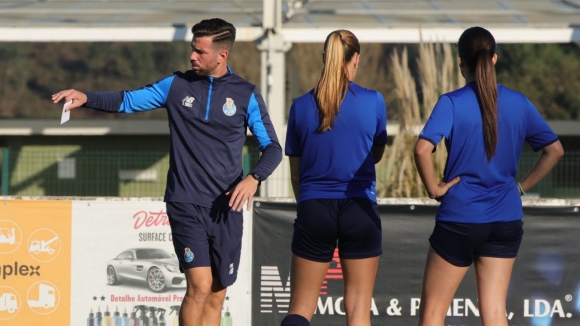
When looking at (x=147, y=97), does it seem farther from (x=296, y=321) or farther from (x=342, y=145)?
(x=296, y=321)

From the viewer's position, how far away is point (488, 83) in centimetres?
485

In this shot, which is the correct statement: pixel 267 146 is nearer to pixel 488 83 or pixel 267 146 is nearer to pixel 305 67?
pixel 488 83

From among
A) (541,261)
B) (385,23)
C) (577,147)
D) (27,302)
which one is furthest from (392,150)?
(577,147)

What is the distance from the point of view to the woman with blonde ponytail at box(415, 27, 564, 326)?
15.8 feet

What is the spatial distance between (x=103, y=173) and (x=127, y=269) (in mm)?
9187

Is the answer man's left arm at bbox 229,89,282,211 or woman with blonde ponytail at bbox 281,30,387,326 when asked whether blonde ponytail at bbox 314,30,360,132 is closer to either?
woman with blonde ponytail at bbox 281,30,387,326

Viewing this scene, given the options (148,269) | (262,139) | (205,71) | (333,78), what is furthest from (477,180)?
(148,269)

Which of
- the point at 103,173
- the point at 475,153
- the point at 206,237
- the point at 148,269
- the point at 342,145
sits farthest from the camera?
the point at 103,173

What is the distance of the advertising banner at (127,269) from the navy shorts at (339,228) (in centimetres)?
238

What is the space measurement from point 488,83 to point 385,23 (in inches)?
319

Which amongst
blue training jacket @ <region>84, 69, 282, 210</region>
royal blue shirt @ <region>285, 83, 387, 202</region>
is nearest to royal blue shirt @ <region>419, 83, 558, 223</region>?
royal blue shirt @ <region>285, 83, 387, 202</region>

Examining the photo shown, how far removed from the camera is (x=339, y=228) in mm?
5117

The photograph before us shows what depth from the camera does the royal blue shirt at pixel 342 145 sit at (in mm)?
5070

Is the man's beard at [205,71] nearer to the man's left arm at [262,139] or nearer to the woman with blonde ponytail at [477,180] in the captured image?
the man's left arm at [262,139]
